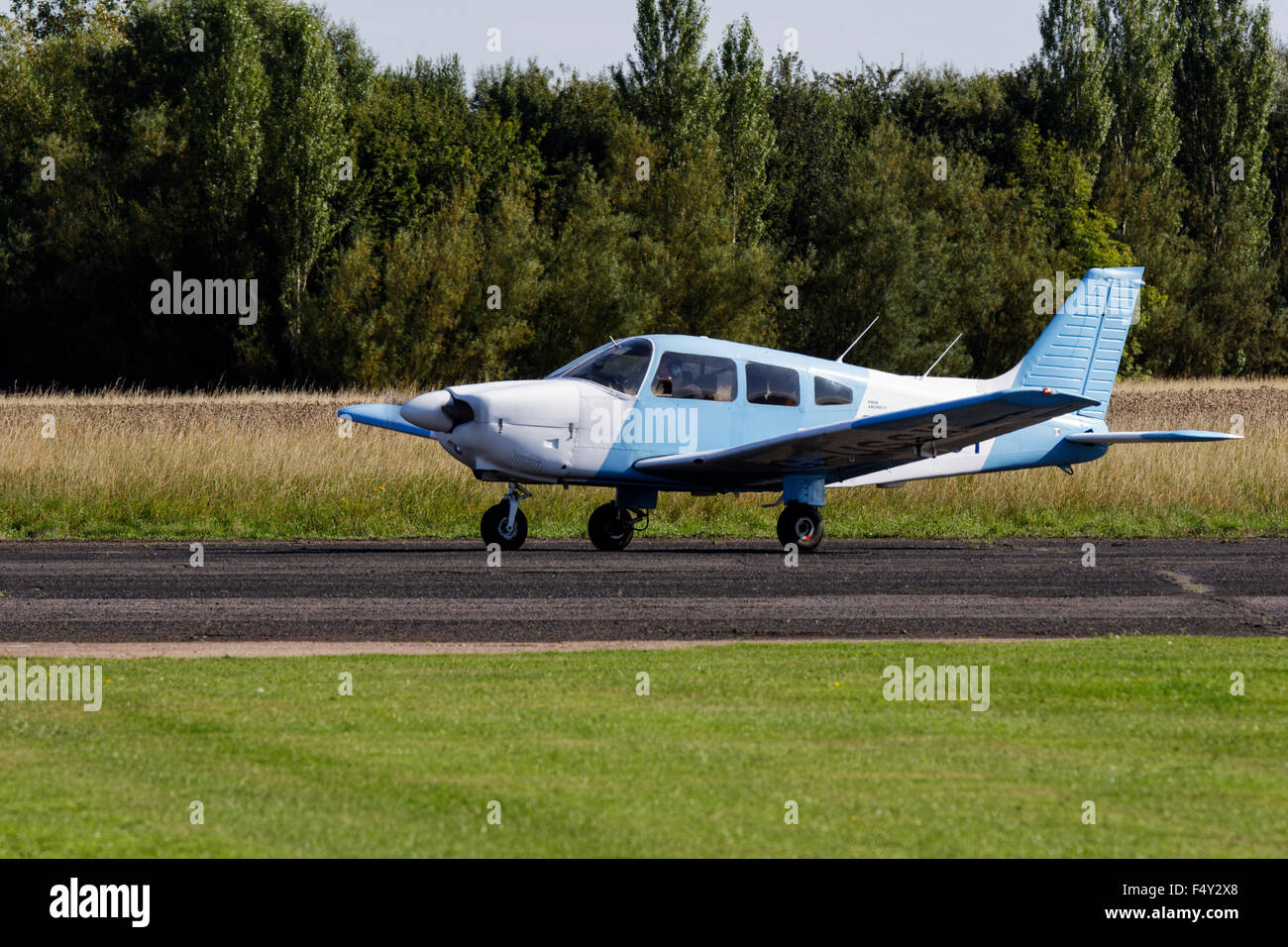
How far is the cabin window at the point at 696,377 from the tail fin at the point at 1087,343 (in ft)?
15.7

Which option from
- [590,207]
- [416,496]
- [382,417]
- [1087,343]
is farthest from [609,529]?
[590,207]

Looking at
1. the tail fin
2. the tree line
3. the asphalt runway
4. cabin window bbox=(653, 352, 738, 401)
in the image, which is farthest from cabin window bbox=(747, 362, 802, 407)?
the tree line

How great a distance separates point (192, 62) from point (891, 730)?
59.7 meters

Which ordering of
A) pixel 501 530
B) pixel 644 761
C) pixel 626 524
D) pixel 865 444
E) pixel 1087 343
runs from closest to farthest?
pixel 644 761
pixel 865 444
pixel 501 530
pixel 626 524
pixel 1087 343

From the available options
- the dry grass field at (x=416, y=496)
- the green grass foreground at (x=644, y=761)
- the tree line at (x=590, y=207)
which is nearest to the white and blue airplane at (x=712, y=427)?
the dry grass field at (x=416, y=496)

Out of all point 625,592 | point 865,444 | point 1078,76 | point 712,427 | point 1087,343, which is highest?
point 1078,76

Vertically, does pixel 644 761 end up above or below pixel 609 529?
below

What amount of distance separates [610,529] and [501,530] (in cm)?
136

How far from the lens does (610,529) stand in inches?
755

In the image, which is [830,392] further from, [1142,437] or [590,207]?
[590,207]

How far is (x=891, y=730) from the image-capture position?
301 inches
